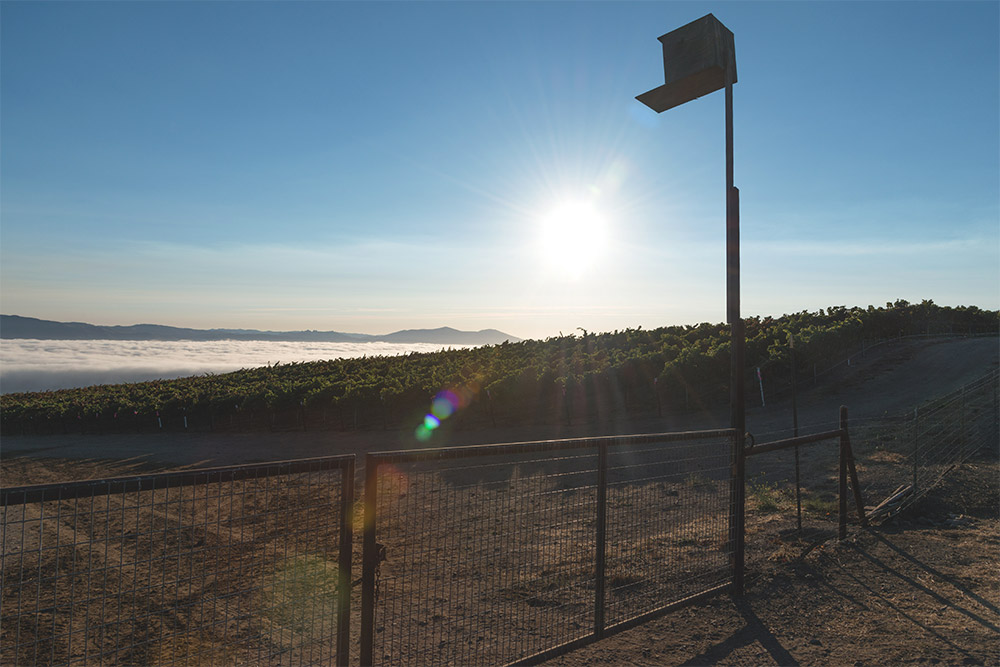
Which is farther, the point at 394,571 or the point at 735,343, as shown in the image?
the point at 394,571

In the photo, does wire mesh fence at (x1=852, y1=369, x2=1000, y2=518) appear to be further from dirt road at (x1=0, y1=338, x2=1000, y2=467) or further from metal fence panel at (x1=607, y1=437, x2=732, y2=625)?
dirt road at (x1=0, y1=338, x2=1000, y2=467)

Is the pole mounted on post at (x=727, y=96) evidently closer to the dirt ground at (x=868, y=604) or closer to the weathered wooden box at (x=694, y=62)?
the weathered wooden box at (x=694, y=62)

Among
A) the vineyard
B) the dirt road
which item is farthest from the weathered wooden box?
the vineyard

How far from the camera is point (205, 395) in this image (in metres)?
33.9

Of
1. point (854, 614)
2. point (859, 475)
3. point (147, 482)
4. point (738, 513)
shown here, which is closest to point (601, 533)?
point (738, 513)

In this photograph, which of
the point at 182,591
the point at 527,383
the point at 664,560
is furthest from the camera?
the point at 527,383

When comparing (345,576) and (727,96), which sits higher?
(727,96)

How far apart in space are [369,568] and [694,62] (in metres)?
5.35

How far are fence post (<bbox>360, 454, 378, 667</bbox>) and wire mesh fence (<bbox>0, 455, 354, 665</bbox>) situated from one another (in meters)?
0.12

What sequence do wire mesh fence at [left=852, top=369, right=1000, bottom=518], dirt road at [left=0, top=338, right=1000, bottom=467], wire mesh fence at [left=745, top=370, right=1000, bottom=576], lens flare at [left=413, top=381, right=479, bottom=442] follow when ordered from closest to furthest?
wire mesh fence at [left=745, top=370, right=1000, bottom=576] < wire mesh fence at [left=852, top=369, right=1000, bottom=518] < dirt road at [left=0, top=338, right=1000, bottom=467] < lens flare at [left=413, top=381, right=479, bottom=442]

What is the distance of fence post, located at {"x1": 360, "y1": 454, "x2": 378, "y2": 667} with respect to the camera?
11.9 ft

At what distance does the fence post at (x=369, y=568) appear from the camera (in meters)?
3.64

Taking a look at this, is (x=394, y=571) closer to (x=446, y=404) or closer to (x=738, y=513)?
(x=738, y=513)

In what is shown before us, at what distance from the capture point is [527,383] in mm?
25312
